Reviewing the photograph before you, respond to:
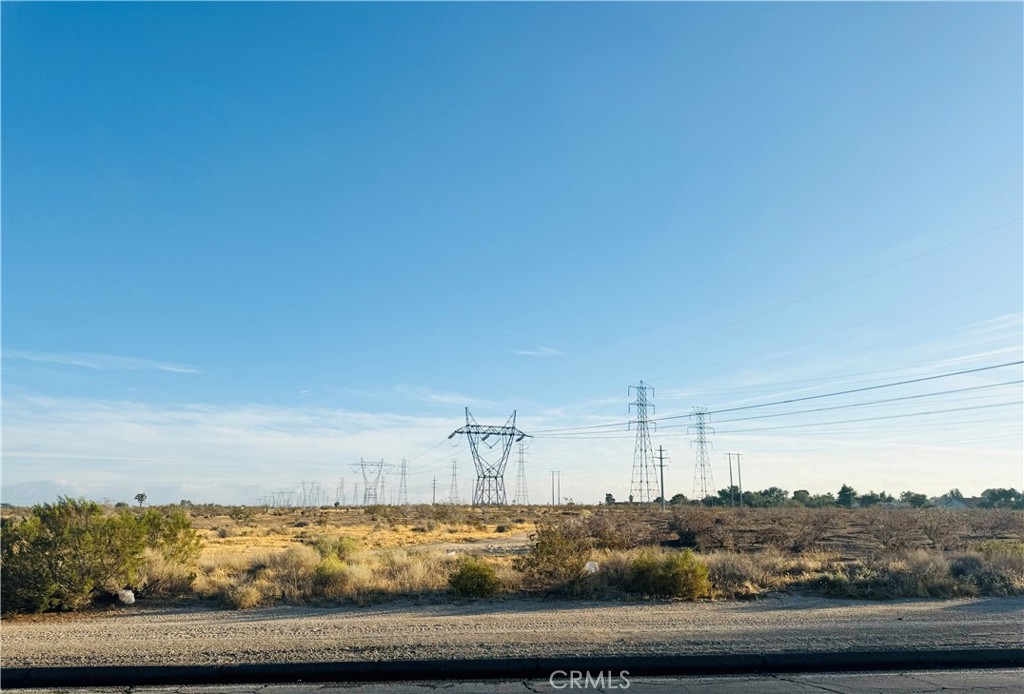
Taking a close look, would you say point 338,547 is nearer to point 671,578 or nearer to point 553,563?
point 553,563

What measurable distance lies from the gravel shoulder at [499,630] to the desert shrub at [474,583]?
0.65 metres

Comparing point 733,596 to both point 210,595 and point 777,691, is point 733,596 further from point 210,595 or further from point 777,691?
point 210,595

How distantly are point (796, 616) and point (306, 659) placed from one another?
9354 mm

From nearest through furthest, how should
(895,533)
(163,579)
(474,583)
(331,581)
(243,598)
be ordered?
(243,598)
(474,583)
(331,581)
(163,579)
(895,533)

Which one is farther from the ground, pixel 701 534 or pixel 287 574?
pixel 287 574

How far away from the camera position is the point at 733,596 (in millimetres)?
17422

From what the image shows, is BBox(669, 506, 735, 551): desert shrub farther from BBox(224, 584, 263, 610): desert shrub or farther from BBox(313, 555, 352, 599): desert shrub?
BBox(224, 584, 263, 610): desert shrub

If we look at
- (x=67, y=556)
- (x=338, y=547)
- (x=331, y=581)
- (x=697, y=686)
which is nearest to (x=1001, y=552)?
(x=697, y=686)

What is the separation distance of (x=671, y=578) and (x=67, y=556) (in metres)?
13.8

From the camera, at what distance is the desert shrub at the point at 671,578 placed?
1736 cm

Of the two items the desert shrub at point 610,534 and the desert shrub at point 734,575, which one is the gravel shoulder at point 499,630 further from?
the desert shrub at point 610,534

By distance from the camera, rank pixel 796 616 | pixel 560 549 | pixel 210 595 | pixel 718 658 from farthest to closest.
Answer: pixel 560 549, pixel 210 595, pixel 796 616, pixel 718 658

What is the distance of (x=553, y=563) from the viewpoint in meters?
18.4

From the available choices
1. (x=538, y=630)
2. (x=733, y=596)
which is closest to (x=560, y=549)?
(x=733, y=596)
